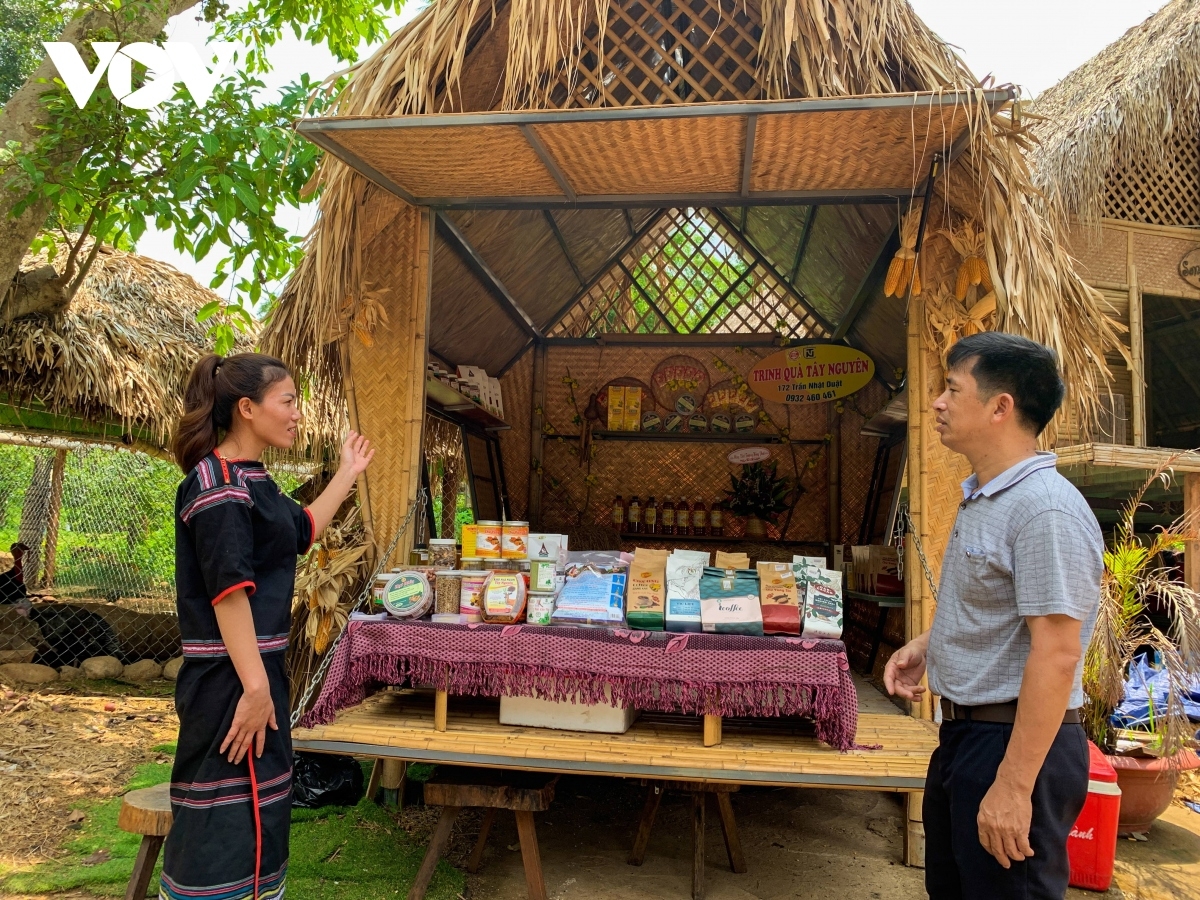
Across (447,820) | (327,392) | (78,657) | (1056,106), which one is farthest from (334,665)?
(1056,106)

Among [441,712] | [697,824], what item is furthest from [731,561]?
[441,712]

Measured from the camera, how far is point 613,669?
2906 millimetres

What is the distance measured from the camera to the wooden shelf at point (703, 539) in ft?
20.1

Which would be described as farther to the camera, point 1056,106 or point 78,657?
point 1056,106

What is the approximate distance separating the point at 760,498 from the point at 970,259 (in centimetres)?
299

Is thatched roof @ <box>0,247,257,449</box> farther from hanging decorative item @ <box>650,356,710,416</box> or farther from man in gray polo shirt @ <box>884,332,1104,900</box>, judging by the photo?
man in gray polo shirt @ <box>884,332,1104,900</box>

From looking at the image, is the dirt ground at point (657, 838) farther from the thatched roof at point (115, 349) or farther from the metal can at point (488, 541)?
the thatched roof at point (115, 349)

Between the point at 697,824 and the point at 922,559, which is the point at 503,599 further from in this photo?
the point at 922,559

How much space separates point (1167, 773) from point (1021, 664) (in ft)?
9.91

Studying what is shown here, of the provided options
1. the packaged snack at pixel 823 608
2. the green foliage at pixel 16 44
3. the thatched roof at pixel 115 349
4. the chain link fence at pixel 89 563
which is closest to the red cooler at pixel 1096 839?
the packaged snack at pixel 823 608

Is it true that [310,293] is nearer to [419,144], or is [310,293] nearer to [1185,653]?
[419,144]

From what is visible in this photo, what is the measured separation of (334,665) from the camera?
9.98 ft

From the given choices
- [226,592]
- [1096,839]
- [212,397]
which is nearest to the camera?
[226,592]

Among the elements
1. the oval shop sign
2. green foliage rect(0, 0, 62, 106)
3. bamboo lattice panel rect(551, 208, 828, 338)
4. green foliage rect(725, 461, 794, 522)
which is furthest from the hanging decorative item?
green foliage rect(0, 0, 62, 106)
